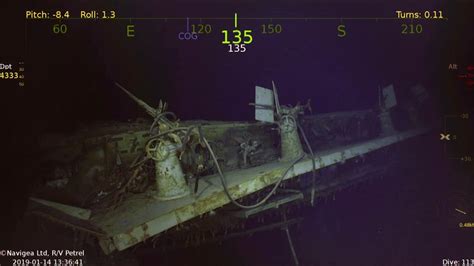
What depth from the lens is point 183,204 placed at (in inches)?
52.4

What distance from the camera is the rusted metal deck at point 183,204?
4.09 feet

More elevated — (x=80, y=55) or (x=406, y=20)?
(x=406, y=20)

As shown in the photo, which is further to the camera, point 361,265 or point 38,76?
point 361,265

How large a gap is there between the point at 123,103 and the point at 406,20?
1324 millimetres

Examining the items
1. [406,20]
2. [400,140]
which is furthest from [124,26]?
[400,140]

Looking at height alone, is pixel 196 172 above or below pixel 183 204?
above

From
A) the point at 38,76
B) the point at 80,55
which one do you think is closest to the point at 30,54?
the point at 38,76

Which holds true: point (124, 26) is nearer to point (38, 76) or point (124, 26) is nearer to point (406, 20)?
point (38, 76)

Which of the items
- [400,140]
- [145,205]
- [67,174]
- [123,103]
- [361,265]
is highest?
[123,103]

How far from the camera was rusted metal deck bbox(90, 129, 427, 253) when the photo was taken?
1.25 metres

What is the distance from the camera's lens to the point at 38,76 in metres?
1.43

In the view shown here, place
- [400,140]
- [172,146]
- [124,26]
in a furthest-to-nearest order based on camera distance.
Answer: [400,140] → [124,26] → [172,146]

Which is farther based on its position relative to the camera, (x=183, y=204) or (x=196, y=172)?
(x=196, y=172)

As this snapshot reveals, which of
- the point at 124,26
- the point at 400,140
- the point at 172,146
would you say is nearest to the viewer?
the point at 172,146
